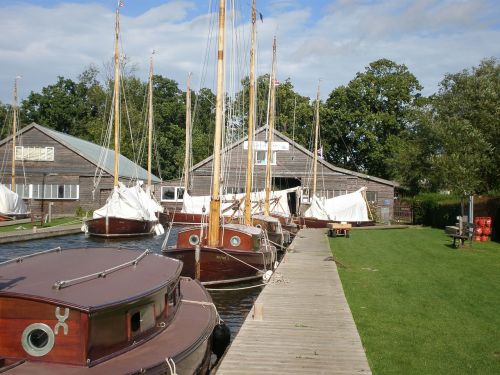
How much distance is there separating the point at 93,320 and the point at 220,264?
11.6 m

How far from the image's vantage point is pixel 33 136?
5541 cm

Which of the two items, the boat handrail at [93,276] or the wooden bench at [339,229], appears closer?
the boat handrail at [93,276]

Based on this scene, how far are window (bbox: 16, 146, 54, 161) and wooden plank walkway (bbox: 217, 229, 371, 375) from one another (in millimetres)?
42451

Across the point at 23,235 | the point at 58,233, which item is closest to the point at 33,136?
the point at 58,233

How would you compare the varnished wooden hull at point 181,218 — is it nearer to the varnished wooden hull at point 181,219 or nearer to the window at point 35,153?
the varnished wooden hull at point 181,219

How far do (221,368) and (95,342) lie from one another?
202 cm

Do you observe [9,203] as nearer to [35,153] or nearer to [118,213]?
[35,153]

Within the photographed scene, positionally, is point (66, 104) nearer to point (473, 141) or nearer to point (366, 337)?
point (473, 141)

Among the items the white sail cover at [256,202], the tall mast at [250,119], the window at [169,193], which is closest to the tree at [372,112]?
A: the window at [169,193]

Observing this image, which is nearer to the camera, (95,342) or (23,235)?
(95,342)

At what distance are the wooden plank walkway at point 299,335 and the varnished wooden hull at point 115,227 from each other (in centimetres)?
2173

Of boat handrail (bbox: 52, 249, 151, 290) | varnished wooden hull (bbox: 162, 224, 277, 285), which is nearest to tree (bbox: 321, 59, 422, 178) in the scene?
varnished wooden hull (bbox: 162, 224, 277, 285)

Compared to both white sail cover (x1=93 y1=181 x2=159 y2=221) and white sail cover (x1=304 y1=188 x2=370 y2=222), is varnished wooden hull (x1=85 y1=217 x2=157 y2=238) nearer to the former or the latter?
white sail cover (x1=93 y1=181 x2=159 y2=221)

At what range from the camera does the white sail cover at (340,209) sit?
46094 millimetres
